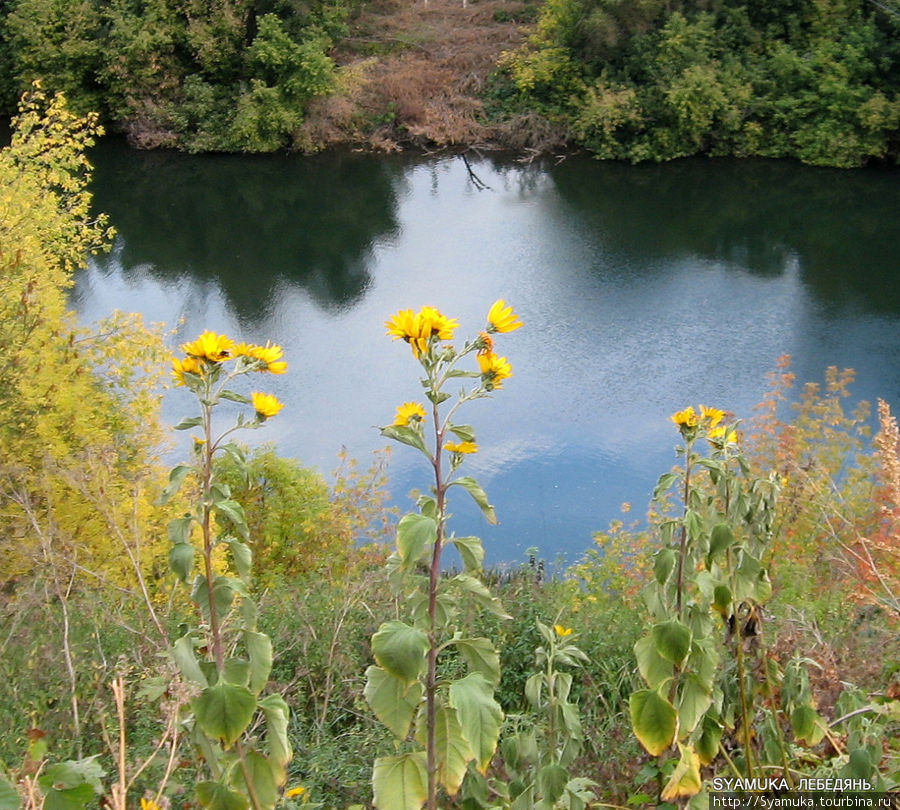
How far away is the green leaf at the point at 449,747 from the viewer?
195 centimetres

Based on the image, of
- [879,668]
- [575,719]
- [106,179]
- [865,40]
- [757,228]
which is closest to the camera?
[575,719]

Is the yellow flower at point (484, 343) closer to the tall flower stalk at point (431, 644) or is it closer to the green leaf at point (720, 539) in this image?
the tall flower stalk at point (431, 644)

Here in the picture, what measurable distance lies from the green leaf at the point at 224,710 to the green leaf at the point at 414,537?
43cm

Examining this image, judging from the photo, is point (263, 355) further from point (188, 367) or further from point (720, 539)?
point (720, 539)

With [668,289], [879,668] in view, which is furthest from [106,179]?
[879,668]

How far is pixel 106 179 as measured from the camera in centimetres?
2314

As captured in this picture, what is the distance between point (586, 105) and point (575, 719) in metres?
22.8

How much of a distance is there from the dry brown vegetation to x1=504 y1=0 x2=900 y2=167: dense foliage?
5.82ft

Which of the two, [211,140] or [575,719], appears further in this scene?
[211,140]

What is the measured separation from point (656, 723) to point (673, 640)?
0.61ft

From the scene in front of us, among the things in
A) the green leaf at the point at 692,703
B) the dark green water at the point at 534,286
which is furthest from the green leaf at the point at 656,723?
the dark green water at the point at 534,286

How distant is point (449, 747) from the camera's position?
77.8 inches

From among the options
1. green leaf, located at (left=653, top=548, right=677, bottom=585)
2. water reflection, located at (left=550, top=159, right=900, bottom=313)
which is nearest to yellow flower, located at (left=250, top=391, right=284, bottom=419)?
green leaf, located at (left=653, top=548, right=677, bottom=585)

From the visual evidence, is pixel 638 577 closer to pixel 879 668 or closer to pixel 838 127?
pixel 879 668
